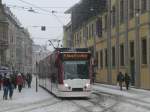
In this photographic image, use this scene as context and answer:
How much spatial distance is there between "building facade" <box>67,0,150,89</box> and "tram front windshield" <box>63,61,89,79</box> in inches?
524

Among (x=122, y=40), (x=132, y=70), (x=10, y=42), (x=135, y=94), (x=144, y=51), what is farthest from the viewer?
(x=10, y=42)

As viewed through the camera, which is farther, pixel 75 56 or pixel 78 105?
pixel 75 56

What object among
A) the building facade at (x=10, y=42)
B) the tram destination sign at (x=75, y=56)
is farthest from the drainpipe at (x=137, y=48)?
the building facade at (x=10, y=42)

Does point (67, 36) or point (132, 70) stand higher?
point (67, 36)

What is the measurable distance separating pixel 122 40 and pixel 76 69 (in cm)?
2323

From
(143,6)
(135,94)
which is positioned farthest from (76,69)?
(143,6)

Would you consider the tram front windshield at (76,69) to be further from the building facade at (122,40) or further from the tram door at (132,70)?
the tram door at (132,70)

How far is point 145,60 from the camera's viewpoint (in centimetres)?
4756

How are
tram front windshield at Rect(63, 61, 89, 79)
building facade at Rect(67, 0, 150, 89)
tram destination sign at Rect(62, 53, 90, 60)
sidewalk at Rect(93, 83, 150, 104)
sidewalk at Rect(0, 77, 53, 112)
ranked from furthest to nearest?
building facade at Rect(67, 0, 150, 89), sidewalk at Rect(93, 83, 150, 104), tram destination sign at Rect(62, 53, 90, 60), tram front windshield at Rect(63, 61, 89, 79), sidewalk at Rect(0, 77, 53, 112)

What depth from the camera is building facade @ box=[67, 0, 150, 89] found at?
4756 centimetres

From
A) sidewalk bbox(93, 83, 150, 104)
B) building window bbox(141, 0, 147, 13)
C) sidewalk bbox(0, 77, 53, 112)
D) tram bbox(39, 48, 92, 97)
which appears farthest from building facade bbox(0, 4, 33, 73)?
tram bbox(39, 48, 92, 97)

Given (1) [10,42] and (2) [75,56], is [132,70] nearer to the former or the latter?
(2) [75,56]

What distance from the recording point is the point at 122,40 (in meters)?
56.0

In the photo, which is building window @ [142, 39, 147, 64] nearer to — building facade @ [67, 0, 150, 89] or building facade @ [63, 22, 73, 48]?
building facade @ [67, 0, 150, 89]
